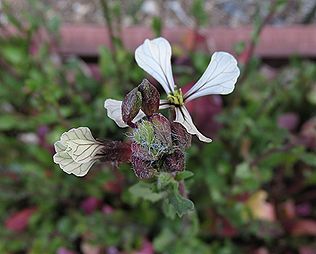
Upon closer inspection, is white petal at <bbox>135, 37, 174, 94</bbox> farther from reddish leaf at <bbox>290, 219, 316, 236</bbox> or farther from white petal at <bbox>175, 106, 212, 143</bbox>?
reddish leaf at <bbox>290, 219, 316, 236</bbox>

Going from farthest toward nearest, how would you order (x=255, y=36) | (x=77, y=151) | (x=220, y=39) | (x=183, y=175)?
(x=220, y=39)
(x=255, y=36)
(x=183, y=175)
(x=77, y=151)

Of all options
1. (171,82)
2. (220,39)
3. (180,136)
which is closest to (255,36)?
(220,39)

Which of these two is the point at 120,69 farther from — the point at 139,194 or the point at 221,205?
the point at 139,194

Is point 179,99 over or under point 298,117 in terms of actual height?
over

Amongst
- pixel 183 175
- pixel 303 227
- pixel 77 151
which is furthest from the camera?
pixel 303 227

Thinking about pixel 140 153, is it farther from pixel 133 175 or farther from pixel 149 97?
pixel 133 175

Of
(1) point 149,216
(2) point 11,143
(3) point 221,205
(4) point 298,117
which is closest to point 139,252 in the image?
(1) point 149,216
